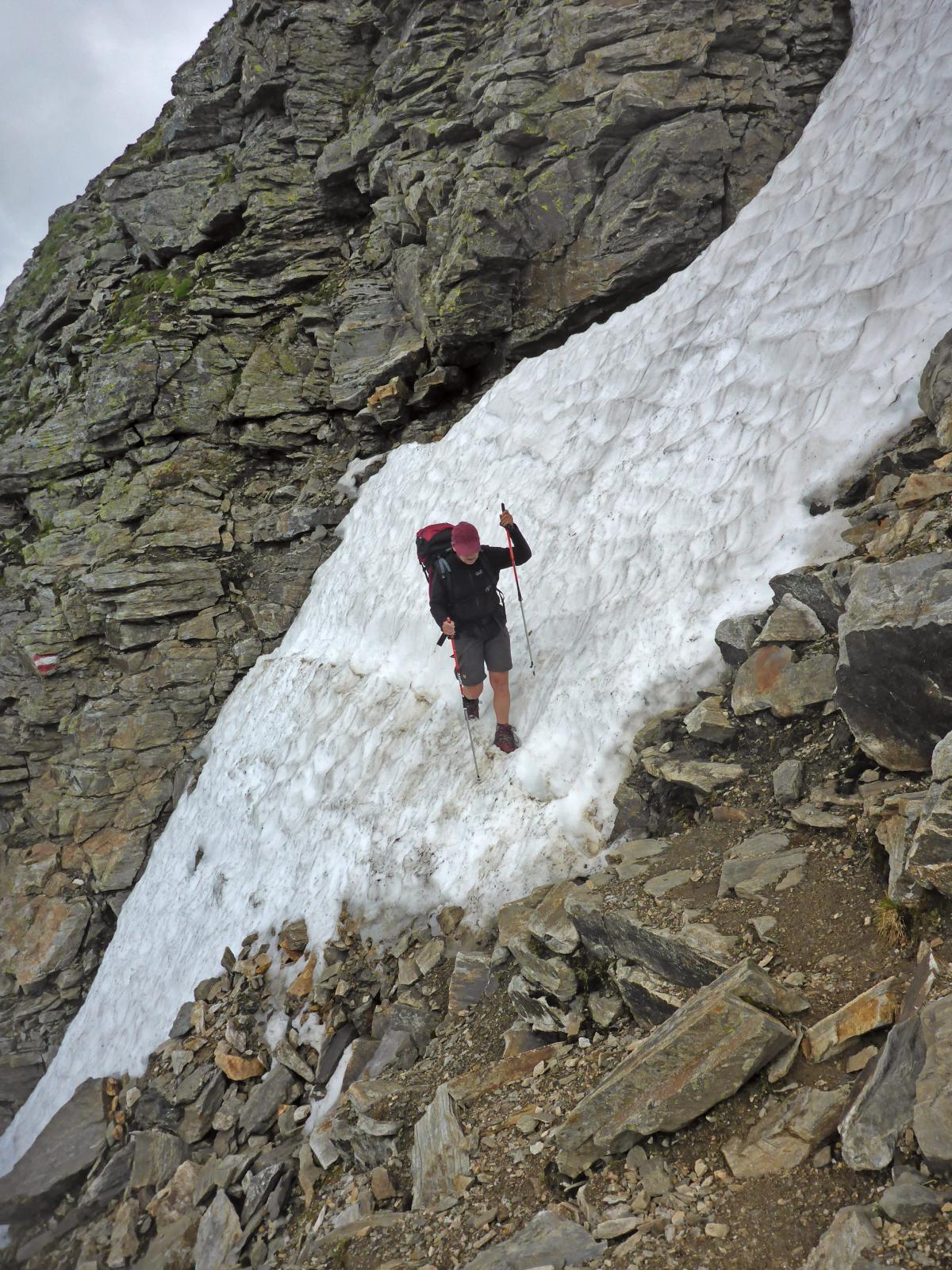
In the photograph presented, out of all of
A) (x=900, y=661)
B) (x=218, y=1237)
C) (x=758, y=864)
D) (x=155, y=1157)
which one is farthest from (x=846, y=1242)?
(x=155, y=1157)

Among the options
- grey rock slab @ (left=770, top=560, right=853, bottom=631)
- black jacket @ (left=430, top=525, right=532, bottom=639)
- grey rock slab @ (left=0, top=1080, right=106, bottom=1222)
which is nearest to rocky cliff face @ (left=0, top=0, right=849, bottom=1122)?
grey rock slab @ (left=0, top=1080, right=106, bottom=1222)

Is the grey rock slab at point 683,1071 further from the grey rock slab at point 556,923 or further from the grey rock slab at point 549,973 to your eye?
the grey rock slab at point 556,923

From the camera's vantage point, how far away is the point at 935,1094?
316 centimetres

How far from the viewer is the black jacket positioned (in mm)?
9383

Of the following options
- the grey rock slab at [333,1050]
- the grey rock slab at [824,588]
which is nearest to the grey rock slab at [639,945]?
the grey rock slab at [824,588]

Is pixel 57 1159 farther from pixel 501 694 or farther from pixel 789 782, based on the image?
pixel 789 782

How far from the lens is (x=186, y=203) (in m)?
24.7

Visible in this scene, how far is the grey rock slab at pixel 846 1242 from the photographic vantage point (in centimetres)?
293

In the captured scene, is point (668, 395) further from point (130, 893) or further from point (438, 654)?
point (130, 893)

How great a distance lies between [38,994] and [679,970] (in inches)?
654

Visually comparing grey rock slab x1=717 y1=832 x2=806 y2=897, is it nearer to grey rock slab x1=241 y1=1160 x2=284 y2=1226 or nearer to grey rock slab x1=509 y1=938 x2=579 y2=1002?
grey rock slab x1=509 y1=938 x2=579 y2=1002

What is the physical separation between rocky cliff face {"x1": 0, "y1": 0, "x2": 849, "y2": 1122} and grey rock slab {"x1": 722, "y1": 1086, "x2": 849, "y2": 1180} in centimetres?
1530

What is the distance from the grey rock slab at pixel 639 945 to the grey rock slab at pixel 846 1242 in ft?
5.64

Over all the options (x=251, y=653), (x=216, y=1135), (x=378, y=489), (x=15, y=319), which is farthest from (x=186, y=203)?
(x=216, y=1135)
